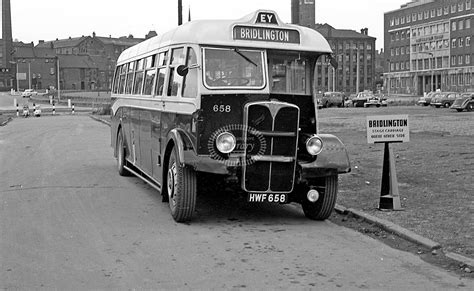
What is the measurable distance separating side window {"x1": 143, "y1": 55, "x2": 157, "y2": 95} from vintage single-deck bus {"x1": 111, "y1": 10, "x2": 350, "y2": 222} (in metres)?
1.00

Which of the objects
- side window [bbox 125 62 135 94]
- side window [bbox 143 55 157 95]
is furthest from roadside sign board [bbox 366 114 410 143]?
side window [bbox 125 62 135 94]

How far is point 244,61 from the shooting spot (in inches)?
365

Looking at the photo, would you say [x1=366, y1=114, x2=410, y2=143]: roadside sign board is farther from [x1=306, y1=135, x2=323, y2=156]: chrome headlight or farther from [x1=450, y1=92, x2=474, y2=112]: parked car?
[x1=450, y1=92, x2=474, y2=112]: parked car

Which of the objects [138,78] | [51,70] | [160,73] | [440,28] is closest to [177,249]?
[160,73]

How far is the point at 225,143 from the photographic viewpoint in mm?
8664

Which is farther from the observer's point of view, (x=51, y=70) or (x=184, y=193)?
(x=51, y=70)

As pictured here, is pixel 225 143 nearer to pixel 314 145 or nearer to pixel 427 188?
pixel 314 145

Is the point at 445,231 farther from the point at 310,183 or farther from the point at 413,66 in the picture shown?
the point at 413,66

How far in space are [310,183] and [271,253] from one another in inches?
85.2

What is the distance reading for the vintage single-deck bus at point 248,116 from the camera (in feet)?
28.6

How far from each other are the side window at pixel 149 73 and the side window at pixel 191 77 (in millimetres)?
1980

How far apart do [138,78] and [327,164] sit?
206 inches

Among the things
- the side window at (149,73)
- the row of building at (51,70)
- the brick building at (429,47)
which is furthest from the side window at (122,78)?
the row of building at (51,70)

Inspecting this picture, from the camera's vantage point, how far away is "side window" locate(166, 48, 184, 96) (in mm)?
9539
